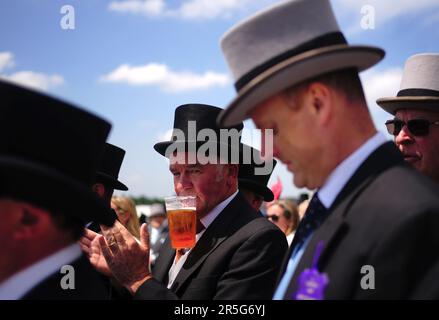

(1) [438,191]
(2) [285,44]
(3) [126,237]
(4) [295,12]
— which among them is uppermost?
(4) [295,12]

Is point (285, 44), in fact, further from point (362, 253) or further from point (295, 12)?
point (362, 253)

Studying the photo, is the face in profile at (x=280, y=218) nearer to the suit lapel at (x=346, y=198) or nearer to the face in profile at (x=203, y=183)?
the face in profile at (x=203, y=183)

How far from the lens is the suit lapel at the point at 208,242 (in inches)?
137

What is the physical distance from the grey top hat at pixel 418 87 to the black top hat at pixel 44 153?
3.34 metres

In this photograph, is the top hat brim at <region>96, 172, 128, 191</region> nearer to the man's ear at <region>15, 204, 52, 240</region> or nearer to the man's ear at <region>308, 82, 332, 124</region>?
the man's ear at <region>15, 204, 52, 240</region>

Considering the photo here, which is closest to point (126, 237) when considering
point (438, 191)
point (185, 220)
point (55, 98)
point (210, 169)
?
point (185, 220)

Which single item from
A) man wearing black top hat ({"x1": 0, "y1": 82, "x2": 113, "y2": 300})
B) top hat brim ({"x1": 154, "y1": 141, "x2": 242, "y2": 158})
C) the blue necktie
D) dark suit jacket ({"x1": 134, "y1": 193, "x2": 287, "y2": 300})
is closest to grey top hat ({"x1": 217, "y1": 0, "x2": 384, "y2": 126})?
the blue necktie

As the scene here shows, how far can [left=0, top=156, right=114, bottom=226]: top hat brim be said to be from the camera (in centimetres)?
172

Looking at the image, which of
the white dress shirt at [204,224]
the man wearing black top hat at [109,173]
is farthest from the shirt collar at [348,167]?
the man wearing black top hat at [109,173]

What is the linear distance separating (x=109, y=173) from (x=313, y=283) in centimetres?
382

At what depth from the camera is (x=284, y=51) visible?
209 centimetres

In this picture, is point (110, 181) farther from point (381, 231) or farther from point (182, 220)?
point (381, 231)

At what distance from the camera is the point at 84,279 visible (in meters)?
2.06
